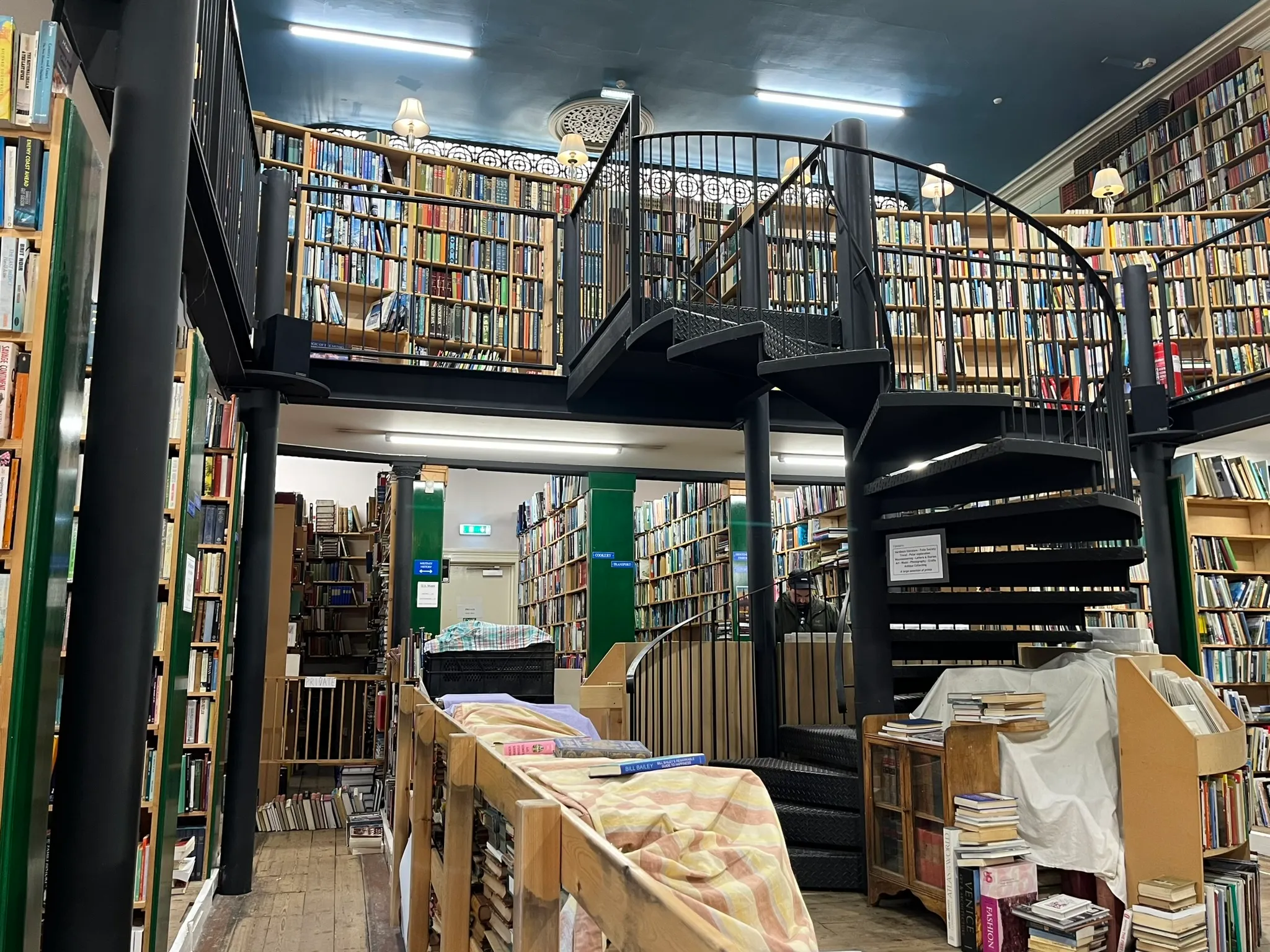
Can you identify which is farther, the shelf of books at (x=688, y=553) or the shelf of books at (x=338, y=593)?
the shelf of books at (x=338, y=593)

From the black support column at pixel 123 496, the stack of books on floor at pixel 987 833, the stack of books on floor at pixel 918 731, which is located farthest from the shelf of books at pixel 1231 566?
the black support column at pixel 123 496

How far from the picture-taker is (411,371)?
575cm

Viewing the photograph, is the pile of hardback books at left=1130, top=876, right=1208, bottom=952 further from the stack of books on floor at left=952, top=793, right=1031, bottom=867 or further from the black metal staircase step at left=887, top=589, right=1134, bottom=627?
the black metal staircase step at left=887, top=589, right=1134, bottom=627

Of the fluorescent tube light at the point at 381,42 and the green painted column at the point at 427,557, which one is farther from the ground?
the fluorescent tube light at the point at 381,42

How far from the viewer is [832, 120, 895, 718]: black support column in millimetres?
4867

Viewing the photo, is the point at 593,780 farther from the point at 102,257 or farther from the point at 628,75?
the point at 628,75

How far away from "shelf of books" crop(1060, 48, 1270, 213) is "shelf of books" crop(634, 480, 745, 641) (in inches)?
198

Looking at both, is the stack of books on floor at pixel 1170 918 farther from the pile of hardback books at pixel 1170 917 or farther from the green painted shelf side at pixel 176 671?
the green painted shelf side at pixel 176 671

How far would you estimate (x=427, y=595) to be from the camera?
742cm

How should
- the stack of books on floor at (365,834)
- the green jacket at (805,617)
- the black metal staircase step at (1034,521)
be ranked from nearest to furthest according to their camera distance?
the black metal staircase step at (1034,521), the stack of books on floor at (365,834), the green jacket at (805,617)

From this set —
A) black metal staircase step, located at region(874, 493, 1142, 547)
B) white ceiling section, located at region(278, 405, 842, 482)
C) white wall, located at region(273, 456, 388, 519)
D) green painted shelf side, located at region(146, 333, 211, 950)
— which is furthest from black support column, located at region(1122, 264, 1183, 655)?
white wall, located at region(273, 456, 388, 519)

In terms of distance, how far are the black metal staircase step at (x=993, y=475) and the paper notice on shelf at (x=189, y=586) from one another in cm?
323

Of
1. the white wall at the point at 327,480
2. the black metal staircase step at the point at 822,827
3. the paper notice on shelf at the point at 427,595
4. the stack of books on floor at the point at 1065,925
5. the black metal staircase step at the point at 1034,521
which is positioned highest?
the white wall at the point at 327,480

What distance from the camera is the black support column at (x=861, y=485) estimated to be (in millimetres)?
4867
